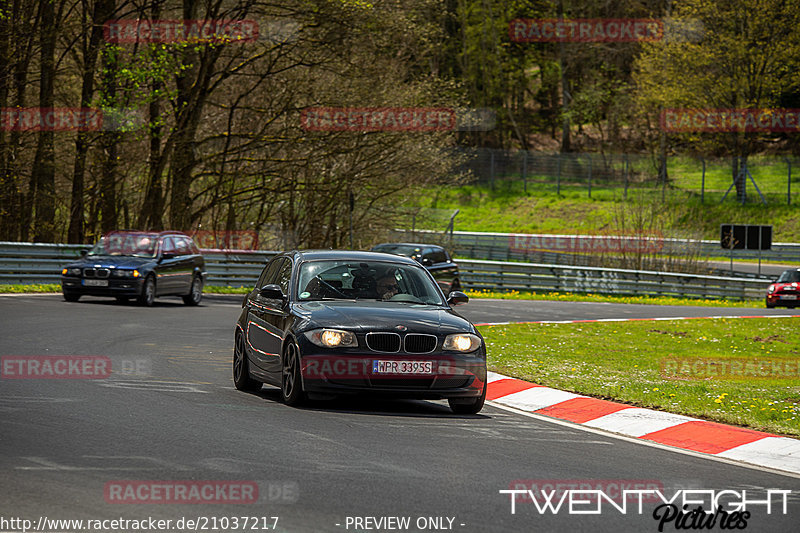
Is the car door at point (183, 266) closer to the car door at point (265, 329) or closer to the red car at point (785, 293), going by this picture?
the car door at point (265, 329)

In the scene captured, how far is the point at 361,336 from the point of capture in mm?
10352

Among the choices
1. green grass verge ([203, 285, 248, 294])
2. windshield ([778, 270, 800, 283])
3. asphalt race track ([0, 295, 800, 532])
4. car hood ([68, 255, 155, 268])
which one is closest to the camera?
asphalt race track ([0, 295, 800, 532])

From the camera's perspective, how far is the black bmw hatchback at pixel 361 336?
1033 cm

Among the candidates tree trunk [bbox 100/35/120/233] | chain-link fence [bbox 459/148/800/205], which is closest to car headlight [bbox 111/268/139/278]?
tree trunk [bbox 100/35/120/233]

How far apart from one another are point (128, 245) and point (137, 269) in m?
1.15

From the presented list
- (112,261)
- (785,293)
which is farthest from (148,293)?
(785,293)

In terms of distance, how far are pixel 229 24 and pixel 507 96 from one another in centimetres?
5123

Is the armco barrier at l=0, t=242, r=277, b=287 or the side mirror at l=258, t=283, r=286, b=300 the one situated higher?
the side mirror at l=258, t=283, r=286, b=300

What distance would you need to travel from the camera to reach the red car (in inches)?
1494

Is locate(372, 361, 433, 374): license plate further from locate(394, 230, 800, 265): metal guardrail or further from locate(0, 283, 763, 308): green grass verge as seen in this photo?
locate(394, 230, 800, 265): metal guardrail

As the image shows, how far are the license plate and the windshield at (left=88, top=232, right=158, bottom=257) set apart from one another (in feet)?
54.8

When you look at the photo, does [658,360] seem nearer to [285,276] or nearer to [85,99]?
[285,276]

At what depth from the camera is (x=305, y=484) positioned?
7094mm

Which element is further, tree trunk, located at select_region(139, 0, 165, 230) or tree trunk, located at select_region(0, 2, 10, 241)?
tree trunk, located at select_region(139, 0, 165, 230)
